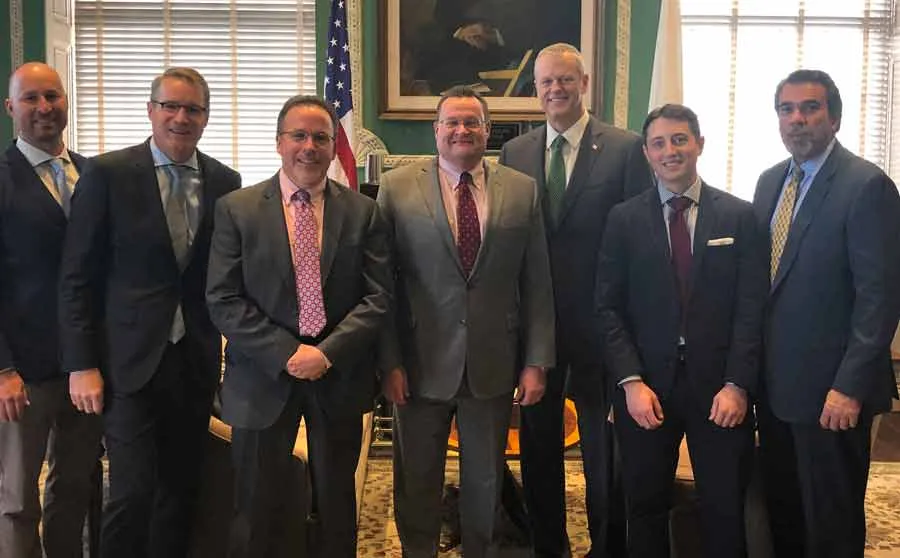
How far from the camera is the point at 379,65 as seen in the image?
5.40 meters

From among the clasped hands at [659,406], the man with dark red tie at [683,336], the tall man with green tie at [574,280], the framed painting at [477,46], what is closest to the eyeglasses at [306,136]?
the tall man with green tie at [574,280]

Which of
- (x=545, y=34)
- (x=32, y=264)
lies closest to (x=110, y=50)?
(x=545, y=34)

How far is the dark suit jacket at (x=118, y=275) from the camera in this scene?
2.15 metres

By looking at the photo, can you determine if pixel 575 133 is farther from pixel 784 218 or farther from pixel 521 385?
pixel 521 385

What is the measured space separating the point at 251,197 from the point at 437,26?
11.8ft

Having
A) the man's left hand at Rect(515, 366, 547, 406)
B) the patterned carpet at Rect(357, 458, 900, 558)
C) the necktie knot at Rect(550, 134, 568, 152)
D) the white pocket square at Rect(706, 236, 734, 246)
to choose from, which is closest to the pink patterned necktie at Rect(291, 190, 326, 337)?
the man's left hand at Rect(515, 366, 547, 406)

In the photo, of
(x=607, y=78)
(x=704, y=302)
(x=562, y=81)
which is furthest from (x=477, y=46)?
(x=704, y=302)

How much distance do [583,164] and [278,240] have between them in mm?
1072

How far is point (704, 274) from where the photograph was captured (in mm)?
2213

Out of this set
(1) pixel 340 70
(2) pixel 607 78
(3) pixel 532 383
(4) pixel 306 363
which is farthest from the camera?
(2) pixel 607 78

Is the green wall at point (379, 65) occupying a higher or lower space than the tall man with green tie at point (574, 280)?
higher

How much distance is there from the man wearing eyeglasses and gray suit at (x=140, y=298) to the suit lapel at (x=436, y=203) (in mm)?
626

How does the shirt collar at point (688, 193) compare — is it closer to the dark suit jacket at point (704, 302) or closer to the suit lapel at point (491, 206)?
the dark suit jacket at point (704, 302)

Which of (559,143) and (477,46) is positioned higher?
(477,46)
